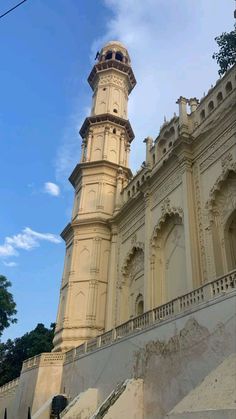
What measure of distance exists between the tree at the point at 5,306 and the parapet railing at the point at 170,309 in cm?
1333

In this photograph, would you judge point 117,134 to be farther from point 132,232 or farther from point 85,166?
point 132,232

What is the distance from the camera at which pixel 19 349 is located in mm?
33656

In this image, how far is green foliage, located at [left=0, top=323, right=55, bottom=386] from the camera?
3203cm

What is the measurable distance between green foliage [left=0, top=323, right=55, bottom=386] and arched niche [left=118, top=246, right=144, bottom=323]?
16.8 m

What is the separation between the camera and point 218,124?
14.6 m

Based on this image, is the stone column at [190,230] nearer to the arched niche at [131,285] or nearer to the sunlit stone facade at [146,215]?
the sunlit stone facade at [146,215]

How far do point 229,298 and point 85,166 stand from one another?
17977mm

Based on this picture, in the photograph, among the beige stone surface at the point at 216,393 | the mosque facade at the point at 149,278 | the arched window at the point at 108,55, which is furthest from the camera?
the arched window at the point at 108,55

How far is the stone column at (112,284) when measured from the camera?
19.1 m

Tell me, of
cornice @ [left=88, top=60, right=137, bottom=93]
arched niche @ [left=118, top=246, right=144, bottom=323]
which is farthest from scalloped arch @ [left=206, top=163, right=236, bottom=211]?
cornice @ [left=88, top=60, right=137, bottom=93]

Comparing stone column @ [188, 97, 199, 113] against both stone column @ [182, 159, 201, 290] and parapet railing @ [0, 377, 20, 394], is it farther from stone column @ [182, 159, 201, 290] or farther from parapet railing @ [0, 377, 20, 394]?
parapet railing @ [0, 377, 20, 394]

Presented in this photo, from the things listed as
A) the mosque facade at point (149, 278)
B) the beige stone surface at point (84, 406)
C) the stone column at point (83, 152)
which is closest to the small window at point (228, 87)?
the mosque facade at point (149, 278)

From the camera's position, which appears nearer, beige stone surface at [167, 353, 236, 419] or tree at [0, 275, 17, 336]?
beige stone surface at [167, 353, 236, 419]

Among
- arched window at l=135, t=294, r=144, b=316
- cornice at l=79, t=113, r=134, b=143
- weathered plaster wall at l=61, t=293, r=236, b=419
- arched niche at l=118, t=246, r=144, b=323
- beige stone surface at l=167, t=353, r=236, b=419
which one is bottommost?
beige stone surface at l=167, t=353, r=236, b=419
